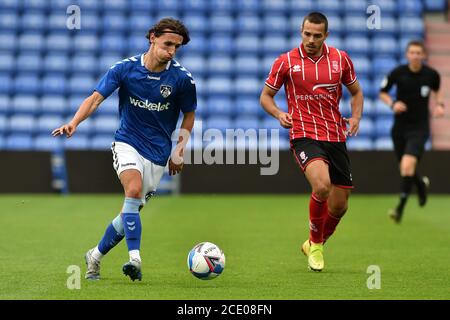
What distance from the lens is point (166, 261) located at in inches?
350

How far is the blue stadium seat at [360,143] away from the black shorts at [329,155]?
39.8ft

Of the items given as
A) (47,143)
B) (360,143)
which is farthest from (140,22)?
(360,143)

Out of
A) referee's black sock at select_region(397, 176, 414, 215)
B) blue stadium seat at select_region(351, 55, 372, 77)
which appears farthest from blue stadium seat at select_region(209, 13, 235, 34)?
referee's black sock at select_region(397, 176, 414, 215)

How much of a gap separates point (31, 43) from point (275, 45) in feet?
17.8

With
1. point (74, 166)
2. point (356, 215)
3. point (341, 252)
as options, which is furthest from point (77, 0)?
point (341, 252)

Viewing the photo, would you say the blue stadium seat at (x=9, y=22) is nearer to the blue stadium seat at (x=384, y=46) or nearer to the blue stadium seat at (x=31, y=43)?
the blue stadium seat at (x=31, y=43)

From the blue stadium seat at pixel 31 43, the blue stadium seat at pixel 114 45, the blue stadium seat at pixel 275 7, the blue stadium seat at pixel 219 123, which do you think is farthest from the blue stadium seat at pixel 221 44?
the blue stadium seat at pixel 31 43

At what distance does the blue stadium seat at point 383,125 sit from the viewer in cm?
2114

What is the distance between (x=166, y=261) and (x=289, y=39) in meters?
14.4

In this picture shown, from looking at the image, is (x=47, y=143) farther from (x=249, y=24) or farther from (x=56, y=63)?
(x=249, y=24)

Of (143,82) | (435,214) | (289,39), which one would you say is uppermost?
(289,39)

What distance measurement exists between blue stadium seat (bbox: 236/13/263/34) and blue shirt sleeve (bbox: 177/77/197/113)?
1515 cm

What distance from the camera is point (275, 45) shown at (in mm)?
22422
